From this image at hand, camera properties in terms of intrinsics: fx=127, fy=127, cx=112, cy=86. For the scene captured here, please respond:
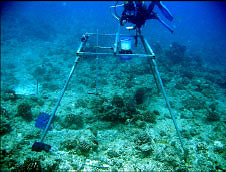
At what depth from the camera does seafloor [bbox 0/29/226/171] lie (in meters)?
3.86

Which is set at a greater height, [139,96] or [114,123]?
[139,96]

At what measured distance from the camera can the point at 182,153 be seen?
4.14 meters

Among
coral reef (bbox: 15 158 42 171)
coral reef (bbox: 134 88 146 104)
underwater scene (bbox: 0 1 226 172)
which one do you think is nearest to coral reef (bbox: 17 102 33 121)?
underwater scene (bbox: 0 1 226 172)

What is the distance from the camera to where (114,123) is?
539 centimetres

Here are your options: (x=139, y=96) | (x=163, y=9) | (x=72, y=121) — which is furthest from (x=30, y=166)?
(x=163, y=9)

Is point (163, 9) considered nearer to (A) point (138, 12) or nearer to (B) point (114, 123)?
(A) point (138, 12)

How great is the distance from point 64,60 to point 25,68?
348cm

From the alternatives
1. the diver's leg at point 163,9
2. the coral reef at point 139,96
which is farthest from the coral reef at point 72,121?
the diver's leg at point 163,9

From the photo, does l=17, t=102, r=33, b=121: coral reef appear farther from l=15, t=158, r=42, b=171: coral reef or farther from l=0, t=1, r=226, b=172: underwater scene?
l=15, t=158, r=42, b=171: coral reef

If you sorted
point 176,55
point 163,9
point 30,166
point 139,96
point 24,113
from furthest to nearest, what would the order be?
point 176,55
point 139,96
point 24,113
point 163,9
point 30,166

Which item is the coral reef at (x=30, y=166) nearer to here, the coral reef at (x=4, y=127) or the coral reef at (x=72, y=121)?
the coral reef at (x=72, y=121)

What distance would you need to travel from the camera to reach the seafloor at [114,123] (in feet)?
12.7

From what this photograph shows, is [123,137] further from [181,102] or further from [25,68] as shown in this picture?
[25,68]

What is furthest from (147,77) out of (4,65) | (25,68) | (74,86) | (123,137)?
(4,65)
